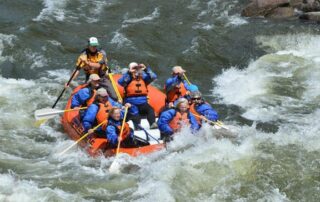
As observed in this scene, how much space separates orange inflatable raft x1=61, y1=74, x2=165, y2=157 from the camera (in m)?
9.08

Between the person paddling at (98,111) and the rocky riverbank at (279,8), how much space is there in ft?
31.5

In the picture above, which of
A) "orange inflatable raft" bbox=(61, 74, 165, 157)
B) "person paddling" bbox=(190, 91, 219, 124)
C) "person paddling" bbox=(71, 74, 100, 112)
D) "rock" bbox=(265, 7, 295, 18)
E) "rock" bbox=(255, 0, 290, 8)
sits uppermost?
"person paddling" bbox=(71, 74, 100, 112)

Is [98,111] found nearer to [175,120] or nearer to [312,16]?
[175,120]

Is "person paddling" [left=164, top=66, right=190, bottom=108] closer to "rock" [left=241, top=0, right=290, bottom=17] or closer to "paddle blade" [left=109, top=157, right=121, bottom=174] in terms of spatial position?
"paddle blade" [left=109, top=157, right=121, bottom=174]

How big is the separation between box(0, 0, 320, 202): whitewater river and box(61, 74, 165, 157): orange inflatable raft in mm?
151

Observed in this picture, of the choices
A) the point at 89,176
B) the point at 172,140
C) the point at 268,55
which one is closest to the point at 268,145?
the point at 172,140

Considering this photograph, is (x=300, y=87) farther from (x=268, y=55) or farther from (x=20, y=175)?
(x=20, y=175)

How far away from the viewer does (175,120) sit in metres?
9.45

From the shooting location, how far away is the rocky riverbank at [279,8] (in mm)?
17938

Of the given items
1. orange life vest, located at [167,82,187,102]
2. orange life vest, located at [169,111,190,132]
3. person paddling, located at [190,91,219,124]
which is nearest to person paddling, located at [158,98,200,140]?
orange life vest, located at [169,111,190,132]

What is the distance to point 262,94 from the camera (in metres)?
13.0

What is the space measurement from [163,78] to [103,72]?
8.09 feet

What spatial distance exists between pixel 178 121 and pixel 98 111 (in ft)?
4.80

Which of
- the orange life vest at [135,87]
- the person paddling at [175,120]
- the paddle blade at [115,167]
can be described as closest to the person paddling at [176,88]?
the orange life vest at [135,87]
